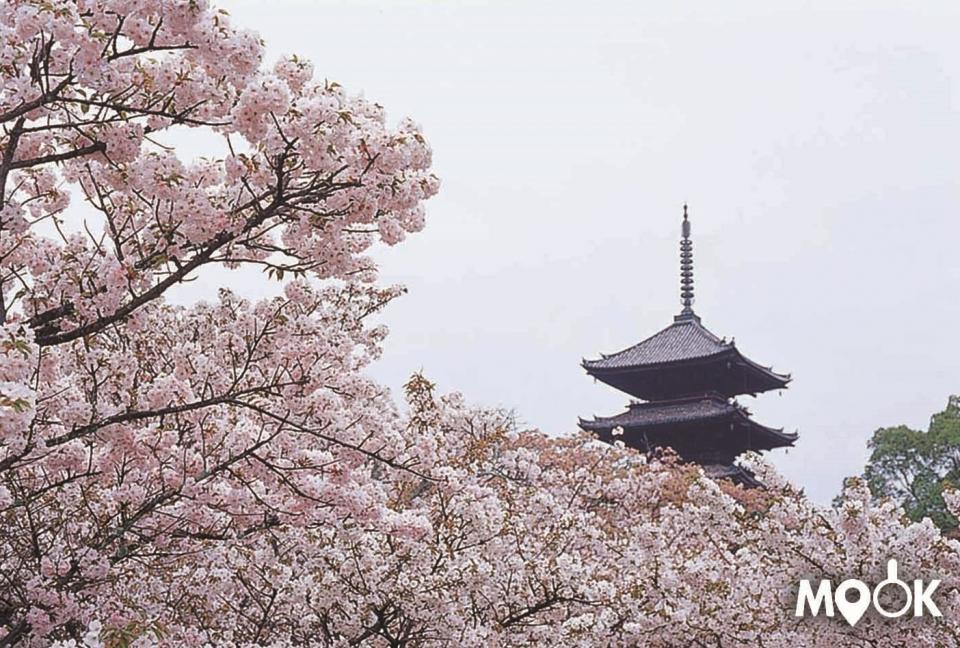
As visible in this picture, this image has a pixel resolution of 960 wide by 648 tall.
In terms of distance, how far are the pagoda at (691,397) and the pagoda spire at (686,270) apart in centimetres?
113

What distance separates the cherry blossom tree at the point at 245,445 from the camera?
421cm

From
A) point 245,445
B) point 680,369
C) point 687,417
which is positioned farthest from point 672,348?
point 245,445

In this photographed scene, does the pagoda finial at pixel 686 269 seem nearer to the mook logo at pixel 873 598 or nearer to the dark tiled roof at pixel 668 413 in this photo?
the dark tiled roof at pixel 668 413

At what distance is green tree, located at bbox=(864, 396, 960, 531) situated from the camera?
34.8 m

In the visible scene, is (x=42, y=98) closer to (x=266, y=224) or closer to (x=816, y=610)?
(x=266, y=224)

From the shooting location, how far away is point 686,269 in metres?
31.9

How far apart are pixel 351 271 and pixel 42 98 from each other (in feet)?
4.96

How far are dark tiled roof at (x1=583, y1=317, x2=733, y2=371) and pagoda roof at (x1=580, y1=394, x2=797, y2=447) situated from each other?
3.94 ft

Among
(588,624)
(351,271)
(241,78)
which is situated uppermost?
(241,78)

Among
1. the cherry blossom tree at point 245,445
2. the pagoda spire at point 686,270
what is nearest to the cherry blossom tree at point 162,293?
the cherry blossom tree at point 245,445

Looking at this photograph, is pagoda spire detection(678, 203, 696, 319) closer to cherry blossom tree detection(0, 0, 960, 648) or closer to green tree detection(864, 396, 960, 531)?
green tree detection(864, 396, 960, 531)

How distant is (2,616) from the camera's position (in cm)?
501

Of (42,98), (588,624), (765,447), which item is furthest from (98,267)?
(765,447)

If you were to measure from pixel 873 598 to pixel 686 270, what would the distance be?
25185 millimetres
